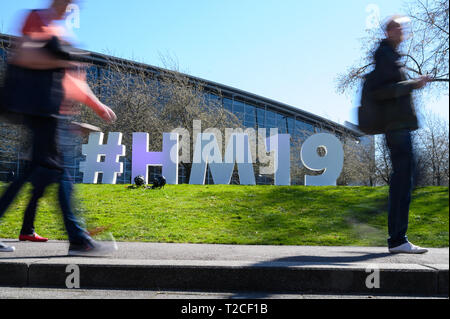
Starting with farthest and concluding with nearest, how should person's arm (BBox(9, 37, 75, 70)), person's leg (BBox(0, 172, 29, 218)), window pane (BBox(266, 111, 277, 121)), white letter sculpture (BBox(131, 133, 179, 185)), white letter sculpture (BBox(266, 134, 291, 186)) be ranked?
window pane (BBox(266, 111, 277, 121)) → white letter sculpture (BBox(266, 134, 291, 186)) → white letter sculpture (BBox(131, 133, 179, 185)) → person's leg (BBox(0, 172, 29, 218)) → person's arm (BBox(9, 37, 75, 70))

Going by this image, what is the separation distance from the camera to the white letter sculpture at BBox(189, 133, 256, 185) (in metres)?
18.9

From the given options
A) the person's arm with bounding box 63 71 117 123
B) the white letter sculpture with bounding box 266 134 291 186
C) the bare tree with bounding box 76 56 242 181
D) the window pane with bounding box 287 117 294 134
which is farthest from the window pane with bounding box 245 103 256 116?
the person's arm with bounding box 63 71 117 123

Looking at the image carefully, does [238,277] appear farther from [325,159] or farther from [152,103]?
[152,103]

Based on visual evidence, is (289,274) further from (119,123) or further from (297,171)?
(297,171)

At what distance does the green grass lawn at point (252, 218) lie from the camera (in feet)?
17.1

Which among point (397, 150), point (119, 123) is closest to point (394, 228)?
point (397, 150)

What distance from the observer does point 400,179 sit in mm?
3852

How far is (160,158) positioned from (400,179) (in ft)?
49.6

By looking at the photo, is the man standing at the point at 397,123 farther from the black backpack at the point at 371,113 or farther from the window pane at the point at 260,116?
the window pane at the point at 260,116

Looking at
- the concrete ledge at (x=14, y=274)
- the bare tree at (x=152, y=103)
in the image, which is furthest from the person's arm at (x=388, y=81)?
the bare tree at (x=152, y=103)

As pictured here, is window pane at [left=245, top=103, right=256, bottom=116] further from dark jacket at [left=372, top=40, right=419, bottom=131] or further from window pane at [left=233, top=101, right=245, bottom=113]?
dark jacket at [left=372, top=40, right=419, bottom=131]

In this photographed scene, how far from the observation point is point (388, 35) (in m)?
3.95

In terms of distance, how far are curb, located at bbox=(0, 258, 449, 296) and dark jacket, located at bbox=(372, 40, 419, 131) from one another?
4.23 feet
